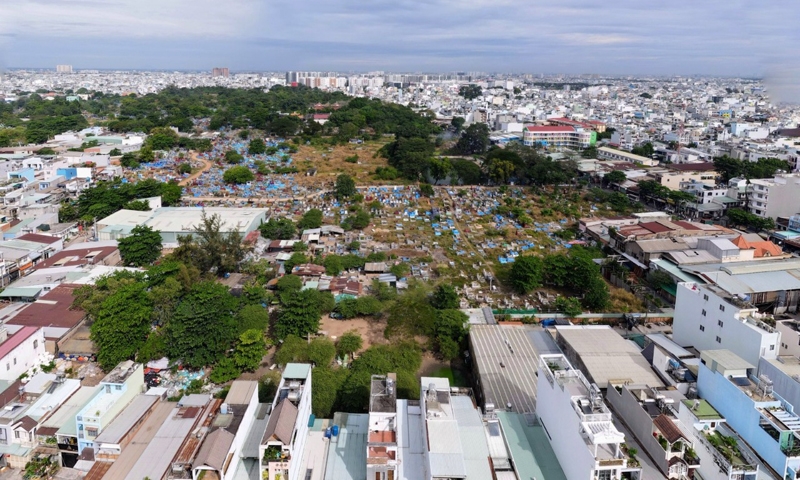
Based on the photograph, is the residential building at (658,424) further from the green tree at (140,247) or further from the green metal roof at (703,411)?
the green tree at (140,247)

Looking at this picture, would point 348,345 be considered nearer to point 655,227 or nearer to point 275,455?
point 275,455

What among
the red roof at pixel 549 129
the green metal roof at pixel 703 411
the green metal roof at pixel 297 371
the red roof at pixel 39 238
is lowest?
the green metal roof at pixel 703 411

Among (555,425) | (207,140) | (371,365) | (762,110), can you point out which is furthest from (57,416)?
(762,110)

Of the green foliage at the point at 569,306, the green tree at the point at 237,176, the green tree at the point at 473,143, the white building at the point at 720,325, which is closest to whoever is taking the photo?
the white building at the point at 720,325

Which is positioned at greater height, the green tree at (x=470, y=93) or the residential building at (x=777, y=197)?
the green tree at (x=470, y=93)

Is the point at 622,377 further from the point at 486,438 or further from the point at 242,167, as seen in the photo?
the point at 242,167

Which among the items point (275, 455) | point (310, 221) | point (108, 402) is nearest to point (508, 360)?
point (275, 455)

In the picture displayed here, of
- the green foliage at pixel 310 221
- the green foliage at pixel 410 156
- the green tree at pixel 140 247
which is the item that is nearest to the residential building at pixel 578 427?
the green tree at pixel 140 247
